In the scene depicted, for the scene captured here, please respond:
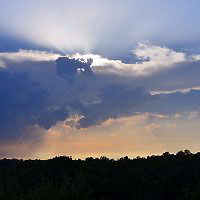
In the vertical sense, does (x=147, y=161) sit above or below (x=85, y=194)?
above

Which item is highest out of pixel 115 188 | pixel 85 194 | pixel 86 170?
pixel 86 170

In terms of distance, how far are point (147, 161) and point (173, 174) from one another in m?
16.1

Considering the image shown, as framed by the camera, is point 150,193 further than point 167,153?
No

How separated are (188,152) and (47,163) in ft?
68.8

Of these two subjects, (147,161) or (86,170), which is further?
(147,161)

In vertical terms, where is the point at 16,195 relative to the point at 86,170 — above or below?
below

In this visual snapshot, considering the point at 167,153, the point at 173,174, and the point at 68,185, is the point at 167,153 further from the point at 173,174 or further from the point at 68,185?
the point at 68,185

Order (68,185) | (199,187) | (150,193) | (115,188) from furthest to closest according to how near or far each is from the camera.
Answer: (115,188) < (150,193) < (199,187) < (68,185)

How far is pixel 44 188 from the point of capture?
92.3 ft

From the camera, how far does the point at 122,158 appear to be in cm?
6762

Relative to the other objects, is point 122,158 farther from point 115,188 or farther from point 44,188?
point 44,188

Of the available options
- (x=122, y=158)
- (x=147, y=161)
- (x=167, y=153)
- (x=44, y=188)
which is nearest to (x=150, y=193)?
(x=44, y=188)

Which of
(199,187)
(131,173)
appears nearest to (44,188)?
(199,187)

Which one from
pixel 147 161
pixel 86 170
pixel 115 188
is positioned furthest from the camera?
pixel 147 161
